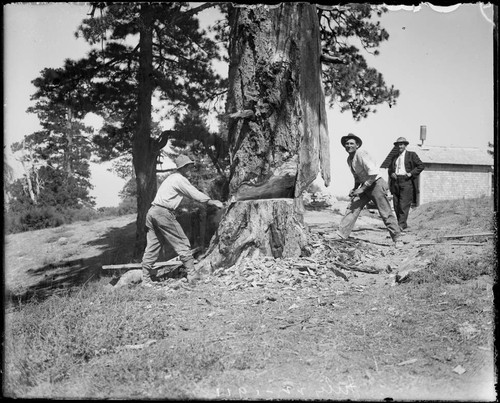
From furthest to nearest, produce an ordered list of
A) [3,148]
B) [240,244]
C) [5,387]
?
[240,244] → [3,148] → [5,387]

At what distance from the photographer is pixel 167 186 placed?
648 cm

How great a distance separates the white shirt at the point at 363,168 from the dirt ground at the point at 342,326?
102 cm

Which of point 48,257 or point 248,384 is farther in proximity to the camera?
point 48,257

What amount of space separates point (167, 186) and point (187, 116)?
20.5 feet

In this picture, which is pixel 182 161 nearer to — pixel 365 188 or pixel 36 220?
pixel 365 188

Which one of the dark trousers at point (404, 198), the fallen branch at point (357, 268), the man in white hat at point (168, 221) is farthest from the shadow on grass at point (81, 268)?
the dark trousers at point (404, 198)

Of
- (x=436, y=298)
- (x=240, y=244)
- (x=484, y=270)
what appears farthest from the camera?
(x=240, y=244)

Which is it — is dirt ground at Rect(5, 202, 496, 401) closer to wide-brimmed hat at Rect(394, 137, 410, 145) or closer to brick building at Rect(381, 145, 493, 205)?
wide-brimmed hat at Rect(394, 137, 410, 145)

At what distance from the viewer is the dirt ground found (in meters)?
3.04

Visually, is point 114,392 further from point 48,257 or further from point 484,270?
point 48,257

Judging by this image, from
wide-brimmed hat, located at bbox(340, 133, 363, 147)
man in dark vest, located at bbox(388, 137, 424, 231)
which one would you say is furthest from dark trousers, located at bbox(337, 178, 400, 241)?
man in dark vest, located at bbox(388, 137, 424, 231)

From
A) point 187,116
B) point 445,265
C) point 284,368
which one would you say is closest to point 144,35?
point 187,116

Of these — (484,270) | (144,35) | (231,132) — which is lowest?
(484,270)

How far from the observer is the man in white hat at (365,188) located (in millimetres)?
6918
